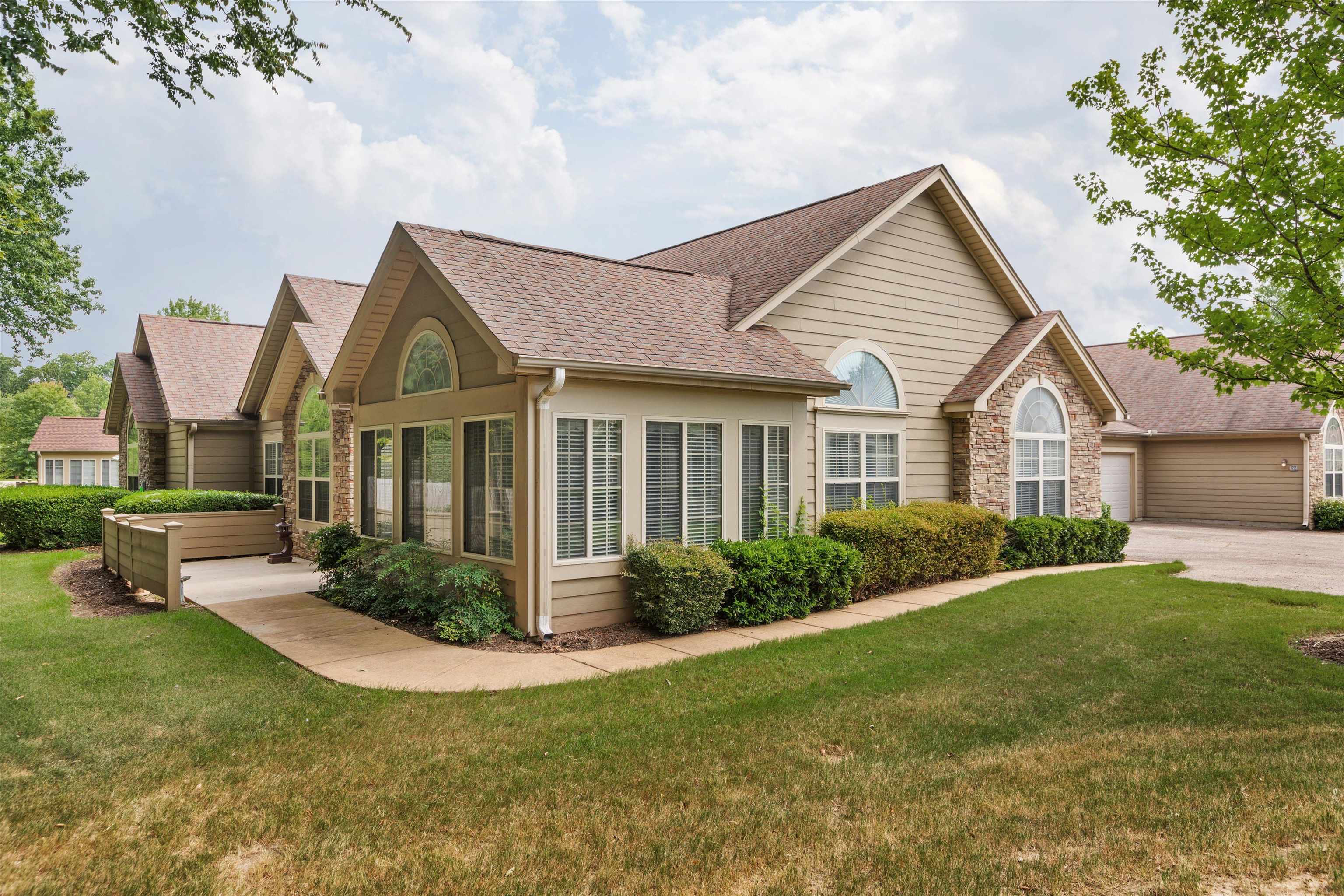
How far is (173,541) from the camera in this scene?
1020 cm

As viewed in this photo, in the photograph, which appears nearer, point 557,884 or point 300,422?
point 557,884

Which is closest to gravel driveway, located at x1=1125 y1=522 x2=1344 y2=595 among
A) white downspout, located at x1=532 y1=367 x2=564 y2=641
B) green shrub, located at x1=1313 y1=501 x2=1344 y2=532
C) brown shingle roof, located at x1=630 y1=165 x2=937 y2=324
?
green shrub, located at x1=1313 y1=501 x2=1344 y2=532

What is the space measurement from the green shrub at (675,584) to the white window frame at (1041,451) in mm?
7374

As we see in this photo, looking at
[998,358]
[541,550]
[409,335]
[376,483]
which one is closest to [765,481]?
[541,550]

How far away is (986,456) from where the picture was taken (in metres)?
14.0

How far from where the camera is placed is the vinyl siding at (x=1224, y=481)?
912 inches

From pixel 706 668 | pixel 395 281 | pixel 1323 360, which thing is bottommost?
pixel 706 668

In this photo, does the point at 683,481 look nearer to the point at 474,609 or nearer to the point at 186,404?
the point at 474,609

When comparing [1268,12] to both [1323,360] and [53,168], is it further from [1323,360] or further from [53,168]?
[53,168]

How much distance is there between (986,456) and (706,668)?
8.45 meters

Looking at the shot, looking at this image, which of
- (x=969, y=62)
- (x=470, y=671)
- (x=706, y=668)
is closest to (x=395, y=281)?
(x=470, y=671)

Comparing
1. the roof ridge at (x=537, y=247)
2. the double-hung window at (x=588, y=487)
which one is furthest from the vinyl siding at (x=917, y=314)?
the double-hung window at (x=588, y=487)

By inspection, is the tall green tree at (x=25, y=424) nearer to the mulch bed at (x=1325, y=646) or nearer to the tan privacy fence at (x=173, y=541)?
the tan privacy fence at (x=173, y=541)

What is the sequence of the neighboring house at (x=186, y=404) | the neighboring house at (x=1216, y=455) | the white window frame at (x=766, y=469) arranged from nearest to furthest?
the white window frame at (x=766, y=469) → the neighboring house at (x=186, y=404) → the neighboring house at (x=1216, y=455)
